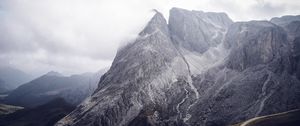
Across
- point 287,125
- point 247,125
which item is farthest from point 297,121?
point 247,125

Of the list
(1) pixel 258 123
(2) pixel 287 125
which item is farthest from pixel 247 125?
(2) pixel 287 125

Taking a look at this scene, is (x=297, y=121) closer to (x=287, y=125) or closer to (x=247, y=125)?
(x=287, y=125)

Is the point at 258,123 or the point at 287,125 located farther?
the point at 258,123

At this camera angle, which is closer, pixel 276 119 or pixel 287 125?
pixel 287 125

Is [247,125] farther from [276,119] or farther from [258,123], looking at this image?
[276,119]

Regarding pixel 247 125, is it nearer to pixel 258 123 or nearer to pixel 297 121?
pixel 258 123

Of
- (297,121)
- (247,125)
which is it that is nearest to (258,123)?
(247,125)
